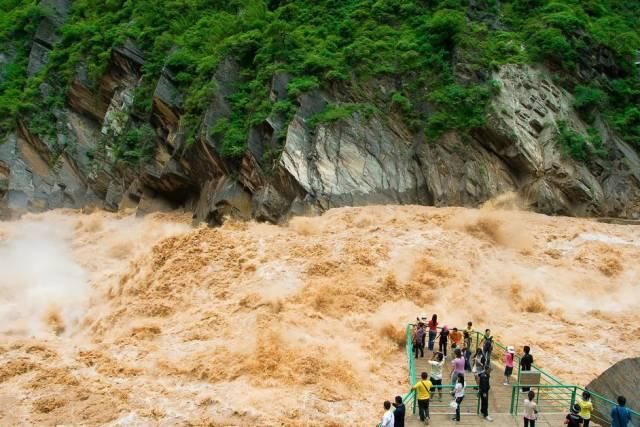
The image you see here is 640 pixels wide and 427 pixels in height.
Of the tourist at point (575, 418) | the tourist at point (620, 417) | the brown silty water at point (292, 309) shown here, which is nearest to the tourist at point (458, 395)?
the tourist at point (575, 418)

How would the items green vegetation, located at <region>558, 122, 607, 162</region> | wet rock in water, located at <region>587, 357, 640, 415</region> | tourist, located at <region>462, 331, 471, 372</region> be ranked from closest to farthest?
wet rock in water, located at <region>587, 357, 640, 415</region>, tourist, located at <region>462, 331, 471, 372</region>, green vegetation, located at <region>558, 122, 607, 162</region>

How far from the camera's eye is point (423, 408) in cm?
1320

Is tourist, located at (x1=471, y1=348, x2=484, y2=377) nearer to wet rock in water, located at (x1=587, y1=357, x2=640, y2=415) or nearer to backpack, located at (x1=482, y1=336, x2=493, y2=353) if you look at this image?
backpack, located at (x1=482, y1=336, x2=493, y2=353)

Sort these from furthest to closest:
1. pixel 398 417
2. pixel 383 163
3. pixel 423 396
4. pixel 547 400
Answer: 1. pixel 383 163
2. pixel 547 400
3. pixel 423 396
4. pixel 398 417

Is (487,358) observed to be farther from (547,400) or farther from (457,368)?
(547,400)

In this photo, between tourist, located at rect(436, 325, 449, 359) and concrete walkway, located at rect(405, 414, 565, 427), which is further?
tourist, located at rect(436, 325, 449, 359)

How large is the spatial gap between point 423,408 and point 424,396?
0.29 metres

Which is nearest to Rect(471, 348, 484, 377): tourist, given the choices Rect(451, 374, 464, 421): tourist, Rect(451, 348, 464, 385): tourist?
Rect(451, 348, 464, 385): tourist

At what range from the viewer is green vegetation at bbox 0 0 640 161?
31781 mm

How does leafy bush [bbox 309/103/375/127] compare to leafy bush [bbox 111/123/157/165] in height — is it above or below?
above

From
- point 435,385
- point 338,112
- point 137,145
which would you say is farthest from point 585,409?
point 137,145

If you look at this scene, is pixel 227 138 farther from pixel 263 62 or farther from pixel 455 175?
pixel 455 175

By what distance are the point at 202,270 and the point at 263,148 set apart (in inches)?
363

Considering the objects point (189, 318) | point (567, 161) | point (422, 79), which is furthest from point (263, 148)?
point (567, 161)
